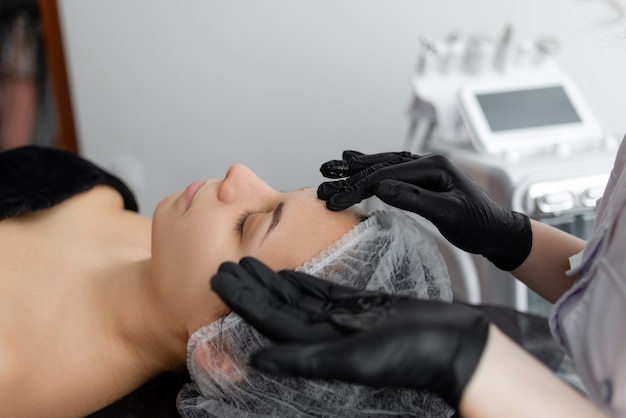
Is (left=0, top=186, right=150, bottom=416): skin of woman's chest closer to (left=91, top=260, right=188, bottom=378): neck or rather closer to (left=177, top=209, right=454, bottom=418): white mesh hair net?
(left=91, top=260, right=188, bottom=378): neck

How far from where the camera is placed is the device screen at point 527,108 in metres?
1.53

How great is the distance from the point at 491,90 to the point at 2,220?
1.09 m

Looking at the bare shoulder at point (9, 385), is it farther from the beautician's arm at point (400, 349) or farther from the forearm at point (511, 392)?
the forearm at point (511, 392)

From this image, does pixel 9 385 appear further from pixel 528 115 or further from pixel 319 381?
pixel 528 115

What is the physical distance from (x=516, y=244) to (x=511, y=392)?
15.6 inches

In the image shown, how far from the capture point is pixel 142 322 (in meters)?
1.05

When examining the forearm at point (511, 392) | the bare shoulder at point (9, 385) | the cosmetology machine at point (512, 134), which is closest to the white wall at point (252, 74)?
the cosmetology machine at point (512, 134)

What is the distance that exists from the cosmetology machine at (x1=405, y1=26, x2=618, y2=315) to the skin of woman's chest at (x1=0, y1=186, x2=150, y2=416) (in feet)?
2.43

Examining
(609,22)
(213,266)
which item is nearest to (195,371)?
(213,266)

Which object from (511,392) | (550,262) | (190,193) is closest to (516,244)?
(550,262)

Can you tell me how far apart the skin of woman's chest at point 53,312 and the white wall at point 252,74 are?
96 cm

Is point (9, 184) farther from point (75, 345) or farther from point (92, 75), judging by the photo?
point (92, 75)

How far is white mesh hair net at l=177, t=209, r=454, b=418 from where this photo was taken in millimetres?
918

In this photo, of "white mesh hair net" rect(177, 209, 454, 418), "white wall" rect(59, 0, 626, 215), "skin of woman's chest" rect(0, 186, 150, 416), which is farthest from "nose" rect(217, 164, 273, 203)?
"white wall" rect(59, 0, 626, 215)
